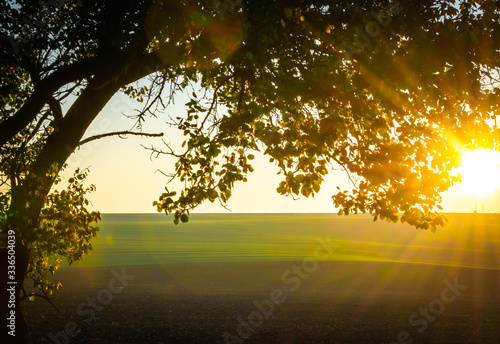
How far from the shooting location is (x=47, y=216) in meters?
12.2

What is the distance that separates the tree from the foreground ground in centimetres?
413

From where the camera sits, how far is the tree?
8320 mm

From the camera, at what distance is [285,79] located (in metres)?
8.75

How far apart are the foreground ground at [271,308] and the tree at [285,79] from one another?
163 inches

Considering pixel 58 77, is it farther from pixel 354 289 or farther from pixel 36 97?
pixel 354 289

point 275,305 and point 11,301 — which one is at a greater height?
point 11,301

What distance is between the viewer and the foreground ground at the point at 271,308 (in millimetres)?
14320

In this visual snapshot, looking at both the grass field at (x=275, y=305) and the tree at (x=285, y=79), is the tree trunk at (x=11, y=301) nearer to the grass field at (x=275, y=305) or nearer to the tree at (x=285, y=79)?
the tree at (x=285, y=79)

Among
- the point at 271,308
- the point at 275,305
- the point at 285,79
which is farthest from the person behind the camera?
the point at 275,305

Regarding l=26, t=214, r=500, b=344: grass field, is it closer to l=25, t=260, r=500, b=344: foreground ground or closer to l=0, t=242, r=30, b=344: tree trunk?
l=25, t=260, r=500, b=344: foreground ground

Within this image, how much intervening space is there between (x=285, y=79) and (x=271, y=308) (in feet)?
38.2

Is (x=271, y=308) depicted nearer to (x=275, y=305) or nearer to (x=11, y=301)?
(x=275, y=305)

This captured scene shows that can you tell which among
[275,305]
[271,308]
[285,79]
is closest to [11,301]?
[285,79]

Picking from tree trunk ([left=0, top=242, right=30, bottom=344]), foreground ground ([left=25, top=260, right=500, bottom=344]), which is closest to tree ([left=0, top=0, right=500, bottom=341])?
tree trunk ([left=0, top=242, right=30, bottom=344])
